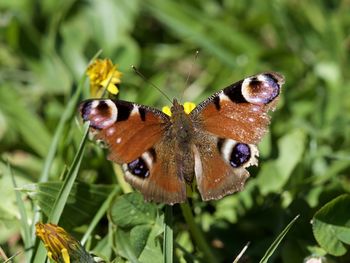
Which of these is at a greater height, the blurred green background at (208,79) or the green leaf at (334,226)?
the blurred green background at (208,79)

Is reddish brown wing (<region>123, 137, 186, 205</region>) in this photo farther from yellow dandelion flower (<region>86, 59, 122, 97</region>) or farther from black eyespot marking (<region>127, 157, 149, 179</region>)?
yellow dandelion flower (<region>86, 59, 122, 97</region>)

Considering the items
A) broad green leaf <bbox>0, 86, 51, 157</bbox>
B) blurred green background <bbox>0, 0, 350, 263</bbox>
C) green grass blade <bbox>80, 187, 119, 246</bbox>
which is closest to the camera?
green grass blade <bbox>80, 187, 119, 246</bbox>

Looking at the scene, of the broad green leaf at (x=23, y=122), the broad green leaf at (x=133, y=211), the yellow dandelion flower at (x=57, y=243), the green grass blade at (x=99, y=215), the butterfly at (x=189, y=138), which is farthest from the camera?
the broad green leaf at (x=23, y=122)

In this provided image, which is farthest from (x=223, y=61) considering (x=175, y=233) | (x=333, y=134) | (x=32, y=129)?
(x=175, y=233)

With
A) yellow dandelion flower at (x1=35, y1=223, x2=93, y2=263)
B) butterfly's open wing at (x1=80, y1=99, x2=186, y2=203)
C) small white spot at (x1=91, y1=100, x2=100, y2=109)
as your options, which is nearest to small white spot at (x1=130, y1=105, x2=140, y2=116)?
butterfly's open wing at (x1=80, y1=99, x2=186, y2=203)

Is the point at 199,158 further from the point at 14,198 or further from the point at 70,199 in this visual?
the point at 14,198

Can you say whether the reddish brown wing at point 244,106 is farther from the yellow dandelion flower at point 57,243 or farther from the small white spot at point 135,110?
the yellow dandelion flower at point 57,243

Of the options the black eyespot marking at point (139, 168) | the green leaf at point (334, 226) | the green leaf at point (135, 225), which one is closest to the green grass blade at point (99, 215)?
the green leaf at point (135, 225)
